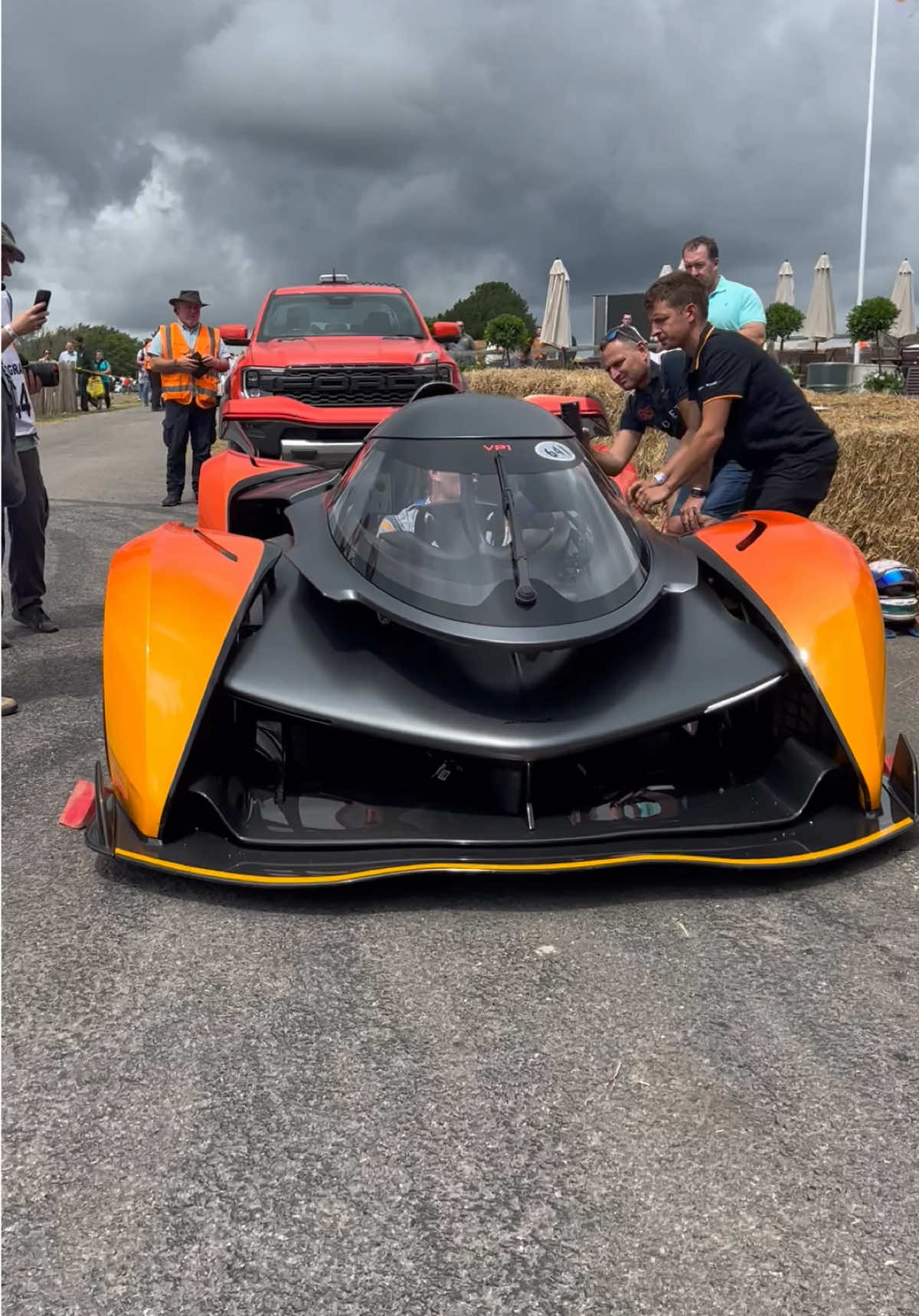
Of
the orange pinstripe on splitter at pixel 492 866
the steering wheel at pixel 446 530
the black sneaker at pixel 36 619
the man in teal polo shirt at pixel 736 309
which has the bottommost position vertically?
the orange pinstripe on splitter at pixel 492 866

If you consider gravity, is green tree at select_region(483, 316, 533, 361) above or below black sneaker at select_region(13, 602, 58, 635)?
above

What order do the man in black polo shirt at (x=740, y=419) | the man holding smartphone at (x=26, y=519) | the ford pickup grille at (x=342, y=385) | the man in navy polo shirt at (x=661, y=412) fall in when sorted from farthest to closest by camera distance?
1. the ford pickup grille at (x=342, y=385)
2. the man holding smartphone at (x=26, y=519)
3. the man in navy polo shirt at (x=661, y=412)
4. the man in black polo shirt at (x=740, y=419)

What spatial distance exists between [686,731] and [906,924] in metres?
0.91

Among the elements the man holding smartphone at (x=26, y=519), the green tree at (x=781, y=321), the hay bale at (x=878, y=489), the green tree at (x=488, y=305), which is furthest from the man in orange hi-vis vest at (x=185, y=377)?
the green tree at (x=488, y=305)

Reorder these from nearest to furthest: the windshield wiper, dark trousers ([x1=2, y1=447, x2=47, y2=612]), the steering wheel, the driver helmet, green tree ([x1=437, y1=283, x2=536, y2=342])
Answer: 1. the windshield wiper
2. the steering wheel
3. dark trousers ([x1=2, y1=447, x2=47, y2=612])
4. the driver helmet
5. green tree ([x1=437, y1=283, x2=536, y2=342])

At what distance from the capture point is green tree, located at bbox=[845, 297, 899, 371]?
25.8 m

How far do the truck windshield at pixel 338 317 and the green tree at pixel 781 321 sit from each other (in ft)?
89.1

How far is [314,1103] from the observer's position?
7.43 ft

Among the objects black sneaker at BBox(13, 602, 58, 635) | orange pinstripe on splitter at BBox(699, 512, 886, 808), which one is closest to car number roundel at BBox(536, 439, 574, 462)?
orange pinstripe on splitter at BBox(699, 512, 886, 808)

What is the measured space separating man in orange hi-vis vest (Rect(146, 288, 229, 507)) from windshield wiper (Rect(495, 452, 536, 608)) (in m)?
7.23

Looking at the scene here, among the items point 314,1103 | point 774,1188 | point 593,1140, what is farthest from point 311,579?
point 774,1188

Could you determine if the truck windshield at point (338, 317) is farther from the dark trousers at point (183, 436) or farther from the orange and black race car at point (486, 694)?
the orange and black race car at point (486, 694)

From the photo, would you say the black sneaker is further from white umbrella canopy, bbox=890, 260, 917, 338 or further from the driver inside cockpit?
white umbrella canopy, bbox=890, 260, 917, 338

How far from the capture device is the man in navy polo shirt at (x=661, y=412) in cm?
517
